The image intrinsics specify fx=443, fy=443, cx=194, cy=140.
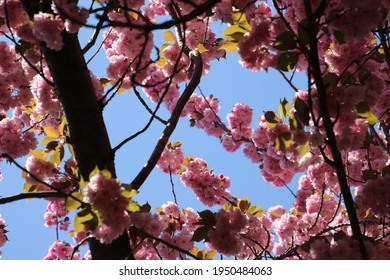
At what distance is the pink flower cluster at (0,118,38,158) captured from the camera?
3953 millimetres

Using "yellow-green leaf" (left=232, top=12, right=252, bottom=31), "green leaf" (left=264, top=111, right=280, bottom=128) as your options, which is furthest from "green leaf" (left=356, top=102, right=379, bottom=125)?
"yellow-green leaf" (left=232, top=12, right=252, bottom=31)

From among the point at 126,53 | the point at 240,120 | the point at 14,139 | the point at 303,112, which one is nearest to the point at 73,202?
the point at 303,112

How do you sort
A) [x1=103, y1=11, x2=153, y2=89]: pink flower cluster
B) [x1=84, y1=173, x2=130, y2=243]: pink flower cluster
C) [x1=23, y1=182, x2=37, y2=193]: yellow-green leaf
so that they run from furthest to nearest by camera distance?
[x1=103, y1=11, x2=153, y2=89]: pink flower cluster, [x1=23, y1=182, x2=37, y2=193]: yellow-green leaf, [x1=84, y1=173, x2=130, y2=243]: pink flower cluster

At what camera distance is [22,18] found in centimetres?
297

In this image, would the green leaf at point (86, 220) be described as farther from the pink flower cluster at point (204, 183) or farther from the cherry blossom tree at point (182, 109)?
the pink flower cluster at point (204, 183)

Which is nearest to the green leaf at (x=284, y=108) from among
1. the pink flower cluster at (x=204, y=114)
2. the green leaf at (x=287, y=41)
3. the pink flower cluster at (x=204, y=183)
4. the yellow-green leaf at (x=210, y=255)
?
the green leaf at (x=287, y=41)

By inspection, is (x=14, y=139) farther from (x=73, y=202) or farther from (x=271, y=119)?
(x=271, y=119)

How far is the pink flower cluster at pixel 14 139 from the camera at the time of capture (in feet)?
13.0

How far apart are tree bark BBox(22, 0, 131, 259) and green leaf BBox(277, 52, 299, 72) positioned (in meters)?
1.04

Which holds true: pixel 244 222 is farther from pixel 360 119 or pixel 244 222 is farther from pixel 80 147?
pixel 80 147

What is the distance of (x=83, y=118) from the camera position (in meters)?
2.51

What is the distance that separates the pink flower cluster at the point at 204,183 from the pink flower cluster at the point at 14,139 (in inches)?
79.1

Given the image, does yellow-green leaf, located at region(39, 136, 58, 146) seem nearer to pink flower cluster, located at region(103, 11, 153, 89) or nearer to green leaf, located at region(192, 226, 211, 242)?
pink flower cluster, located at region(103, 11, 153, 89)

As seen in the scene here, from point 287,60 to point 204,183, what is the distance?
3330 millimetres
